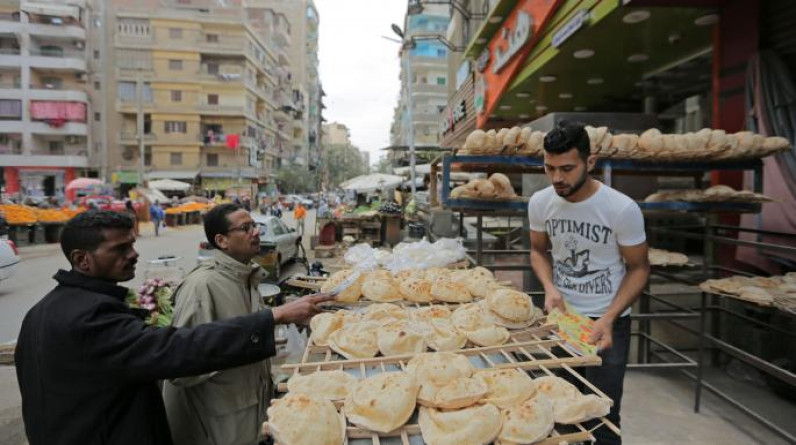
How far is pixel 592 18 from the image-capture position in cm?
625

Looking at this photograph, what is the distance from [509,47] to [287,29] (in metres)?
63.6

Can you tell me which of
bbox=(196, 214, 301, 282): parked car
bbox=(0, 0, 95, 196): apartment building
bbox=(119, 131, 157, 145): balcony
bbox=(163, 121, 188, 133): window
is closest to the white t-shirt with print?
bbox=(196, 214, 301, 282): parked car

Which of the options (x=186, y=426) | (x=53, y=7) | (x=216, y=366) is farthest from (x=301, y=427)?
(x=53, y=7)

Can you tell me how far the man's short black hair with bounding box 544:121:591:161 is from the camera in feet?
7.84

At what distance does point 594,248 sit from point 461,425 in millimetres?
1443

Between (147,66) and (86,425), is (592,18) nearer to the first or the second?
(86,425)

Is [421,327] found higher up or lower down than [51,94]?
lower down

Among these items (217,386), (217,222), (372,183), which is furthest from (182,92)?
(217,386)

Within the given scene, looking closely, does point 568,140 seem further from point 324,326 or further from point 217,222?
point 217,222

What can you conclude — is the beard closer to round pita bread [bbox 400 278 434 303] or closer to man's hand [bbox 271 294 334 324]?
round pita bread [bbox 400 278 434 303]

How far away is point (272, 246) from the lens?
1035cm

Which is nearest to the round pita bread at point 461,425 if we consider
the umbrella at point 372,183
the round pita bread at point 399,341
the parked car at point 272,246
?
the round pita bread at point 399,341

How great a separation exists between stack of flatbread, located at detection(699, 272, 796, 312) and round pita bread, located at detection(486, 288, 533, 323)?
203 cm

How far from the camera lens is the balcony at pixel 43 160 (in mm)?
40125
